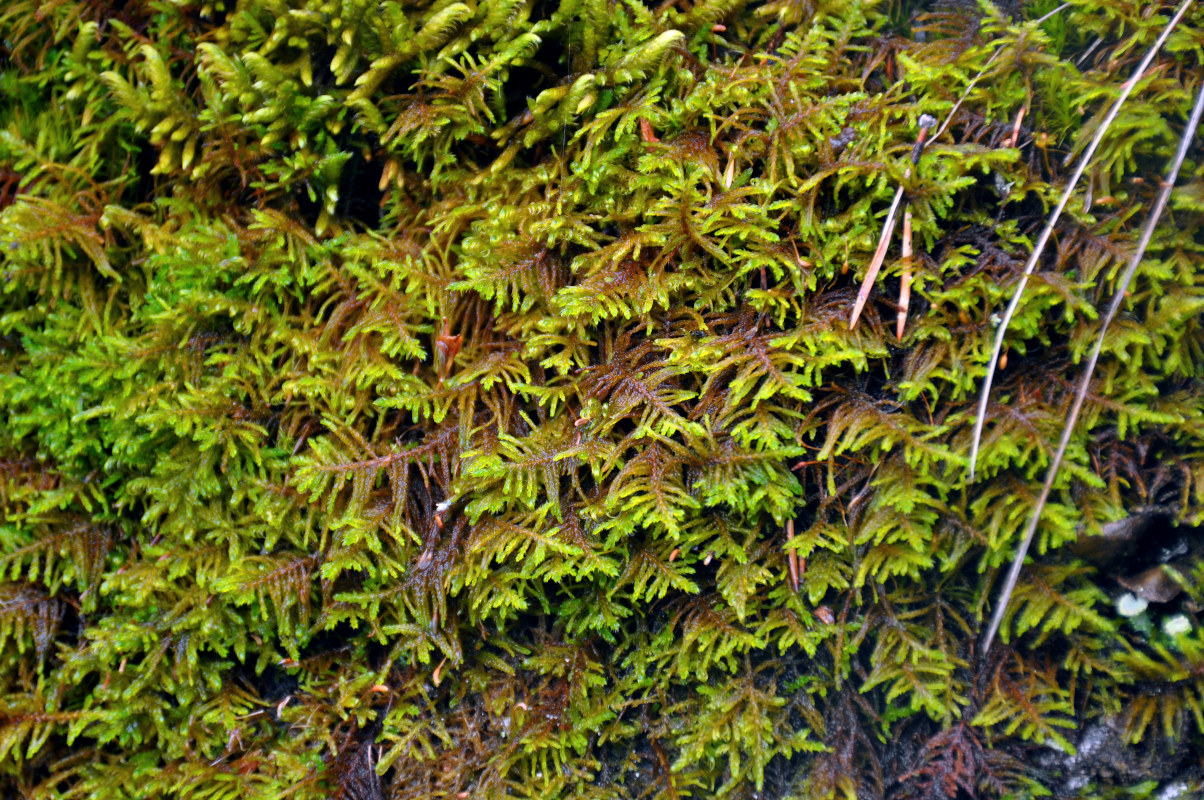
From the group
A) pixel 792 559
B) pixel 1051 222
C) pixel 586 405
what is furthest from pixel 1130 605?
pixel 586 405

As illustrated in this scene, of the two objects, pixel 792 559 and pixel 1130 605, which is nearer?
pixel 1130 605

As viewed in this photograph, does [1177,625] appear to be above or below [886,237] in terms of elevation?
below

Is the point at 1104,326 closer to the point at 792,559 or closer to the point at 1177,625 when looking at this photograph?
the point at 1177,625

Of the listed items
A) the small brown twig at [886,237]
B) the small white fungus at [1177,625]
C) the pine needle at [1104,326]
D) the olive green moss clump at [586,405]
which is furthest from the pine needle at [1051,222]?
the small white fungus at [1177,625]

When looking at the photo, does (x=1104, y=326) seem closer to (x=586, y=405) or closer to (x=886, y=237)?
(x=886, y=237)

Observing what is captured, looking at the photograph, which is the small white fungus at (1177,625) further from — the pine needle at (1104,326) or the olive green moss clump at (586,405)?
the pine needle at (1104,326)

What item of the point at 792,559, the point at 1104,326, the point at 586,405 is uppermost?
the point at 1104,326

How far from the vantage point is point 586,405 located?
1.64m

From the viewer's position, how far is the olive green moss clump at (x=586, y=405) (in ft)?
4.94

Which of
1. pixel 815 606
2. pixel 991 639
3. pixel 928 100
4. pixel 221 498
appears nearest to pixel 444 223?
pixel 221 498

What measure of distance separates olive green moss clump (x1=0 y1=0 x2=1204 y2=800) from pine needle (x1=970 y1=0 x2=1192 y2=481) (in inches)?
1.2

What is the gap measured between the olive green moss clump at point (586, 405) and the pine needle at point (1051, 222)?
3 cm

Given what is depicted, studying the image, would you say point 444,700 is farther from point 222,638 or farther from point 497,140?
point 497,140

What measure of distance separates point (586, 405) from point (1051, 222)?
120 cm
